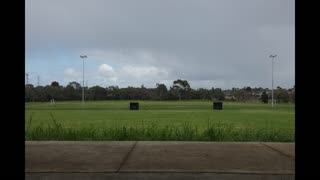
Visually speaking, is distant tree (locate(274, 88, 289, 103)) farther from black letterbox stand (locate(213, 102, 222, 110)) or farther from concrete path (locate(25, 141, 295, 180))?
concrete path (locate(25, 141, 295, 180))

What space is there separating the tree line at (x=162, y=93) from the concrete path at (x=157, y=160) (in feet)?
361

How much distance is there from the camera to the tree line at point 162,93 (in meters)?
129

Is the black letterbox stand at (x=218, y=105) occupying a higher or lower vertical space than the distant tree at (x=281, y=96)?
lower

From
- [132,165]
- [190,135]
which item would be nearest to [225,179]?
[132,165]

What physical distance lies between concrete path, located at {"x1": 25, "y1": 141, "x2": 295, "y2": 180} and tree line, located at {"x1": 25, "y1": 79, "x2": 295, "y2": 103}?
361ft

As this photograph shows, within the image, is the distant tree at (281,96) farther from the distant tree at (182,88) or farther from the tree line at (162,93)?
the distant tree at (182,88)

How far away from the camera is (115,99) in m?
137

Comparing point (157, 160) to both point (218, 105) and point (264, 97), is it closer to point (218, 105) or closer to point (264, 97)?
point (218, 105)

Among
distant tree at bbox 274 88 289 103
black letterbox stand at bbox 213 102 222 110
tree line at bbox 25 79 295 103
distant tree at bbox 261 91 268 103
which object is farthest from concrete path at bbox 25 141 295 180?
distant tree at bbox 274 88 289 103

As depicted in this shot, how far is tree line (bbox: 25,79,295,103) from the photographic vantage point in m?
129

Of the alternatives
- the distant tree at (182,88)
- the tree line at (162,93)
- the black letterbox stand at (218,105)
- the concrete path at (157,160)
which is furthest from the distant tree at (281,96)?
the concrete path at (157,160)
